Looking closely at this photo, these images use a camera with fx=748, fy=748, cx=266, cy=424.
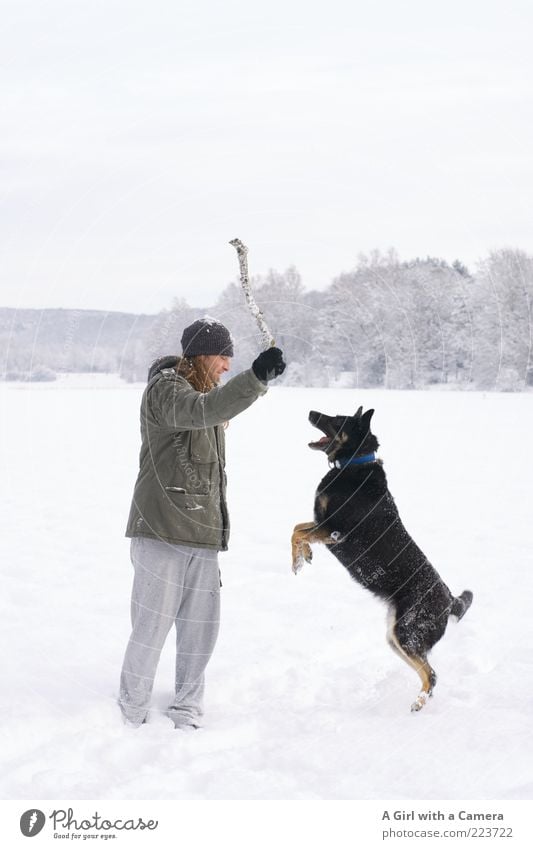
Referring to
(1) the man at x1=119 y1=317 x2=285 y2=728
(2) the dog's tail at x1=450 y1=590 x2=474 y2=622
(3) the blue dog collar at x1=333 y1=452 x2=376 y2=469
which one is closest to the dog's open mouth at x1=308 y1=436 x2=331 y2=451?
(3) the blue dog collar at x1=333 y1=452 x2=376 y2=469

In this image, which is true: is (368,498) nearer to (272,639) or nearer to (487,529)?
(272,639)

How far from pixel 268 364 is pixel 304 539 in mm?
1215

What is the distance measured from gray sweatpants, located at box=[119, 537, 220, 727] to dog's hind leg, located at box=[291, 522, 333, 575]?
0.63m

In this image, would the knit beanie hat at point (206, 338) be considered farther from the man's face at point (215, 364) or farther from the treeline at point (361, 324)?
the treeline at point (361, 324)

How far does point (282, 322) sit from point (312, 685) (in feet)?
8.34

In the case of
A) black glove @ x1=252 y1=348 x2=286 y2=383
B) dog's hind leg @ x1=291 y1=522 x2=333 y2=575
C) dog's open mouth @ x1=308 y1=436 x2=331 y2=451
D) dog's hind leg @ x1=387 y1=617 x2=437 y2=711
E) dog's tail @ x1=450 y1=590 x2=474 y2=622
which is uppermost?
black glove @ x1=252 y1=348 x2=286 y2=383

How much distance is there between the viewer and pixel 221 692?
518 centimetres

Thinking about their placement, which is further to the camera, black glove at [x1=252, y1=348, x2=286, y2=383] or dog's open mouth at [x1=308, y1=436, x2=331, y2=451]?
dog's open mouth at [x1=308, y1=436, x2=331, y2=451]

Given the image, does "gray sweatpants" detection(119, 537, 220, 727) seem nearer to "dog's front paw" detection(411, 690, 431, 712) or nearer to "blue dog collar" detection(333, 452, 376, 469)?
"blue dog collar" detection(333, 452, 376, 469)

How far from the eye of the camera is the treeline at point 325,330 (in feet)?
15.8

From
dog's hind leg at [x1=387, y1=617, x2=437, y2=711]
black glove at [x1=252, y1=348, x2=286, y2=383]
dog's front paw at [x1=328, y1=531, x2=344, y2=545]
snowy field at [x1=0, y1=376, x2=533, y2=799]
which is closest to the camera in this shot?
black glove at [x1=252, y1=348, x2=286, y2=383]

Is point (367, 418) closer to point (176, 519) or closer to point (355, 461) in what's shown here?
point (355, 461)

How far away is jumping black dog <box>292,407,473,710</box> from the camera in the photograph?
448cm

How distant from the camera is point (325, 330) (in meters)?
4.85
